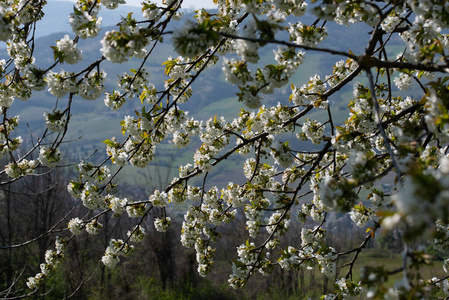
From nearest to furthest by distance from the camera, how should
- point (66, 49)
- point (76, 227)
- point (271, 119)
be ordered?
point (66, 49), point (271, 119), point (76, 227)

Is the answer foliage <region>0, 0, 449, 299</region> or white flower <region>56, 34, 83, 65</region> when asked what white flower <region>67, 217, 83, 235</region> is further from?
white flower <region>56, 34, 83, 65</region>

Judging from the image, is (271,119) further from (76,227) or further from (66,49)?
(76,227)

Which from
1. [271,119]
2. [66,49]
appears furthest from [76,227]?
[271,119]

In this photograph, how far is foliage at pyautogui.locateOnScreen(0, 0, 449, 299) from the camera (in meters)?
1.37

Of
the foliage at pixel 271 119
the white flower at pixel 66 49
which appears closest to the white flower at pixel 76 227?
the foliage at pixel 271 119

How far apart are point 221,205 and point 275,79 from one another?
2121 millimetres

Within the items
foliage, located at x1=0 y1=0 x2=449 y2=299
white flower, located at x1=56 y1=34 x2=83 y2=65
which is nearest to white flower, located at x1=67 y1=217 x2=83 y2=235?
foliage, located at x1=0 y1=0 x2=449 y2=299

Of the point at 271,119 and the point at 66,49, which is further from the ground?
the point at 66,49

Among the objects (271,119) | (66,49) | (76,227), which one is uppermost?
(66,49)

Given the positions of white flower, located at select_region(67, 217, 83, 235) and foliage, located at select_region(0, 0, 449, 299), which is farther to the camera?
white flower, located at select_region(67, 217, 83, 235)

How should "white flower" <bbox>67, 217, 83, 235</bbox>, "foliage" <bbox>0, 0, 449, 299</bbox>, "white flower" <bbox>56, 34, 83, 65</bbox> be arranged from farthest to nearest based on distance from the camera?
"white flower" <bbox>67, 217, 83, 235</bbox>, "white flower" <bbox>56, 34, 83, 65</bbox>, "foliage" <bbox>0, 0, 449, 299</bbox>

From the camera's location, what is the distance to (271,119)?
2797mm

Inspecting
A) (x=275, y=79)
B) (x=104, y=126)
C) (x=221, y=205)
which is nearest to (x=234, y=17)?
(x=275, y=79)

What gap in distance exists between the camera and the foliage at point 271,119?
1.37 metres
